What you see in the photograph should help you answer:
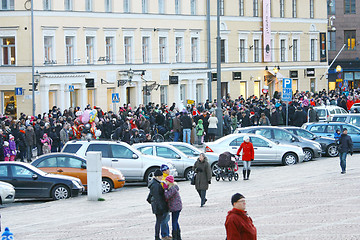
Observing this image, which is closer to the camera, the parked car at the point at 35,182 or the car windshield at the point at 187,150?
the parked car at the point at 35,182

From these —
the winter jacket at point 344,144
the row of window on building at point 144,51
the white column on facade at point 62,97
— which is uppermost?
the row of window on building at point 144,51

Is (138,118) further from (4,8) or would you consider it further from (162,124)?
(4,8)

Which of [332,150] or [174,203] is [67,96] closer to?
[332,150]

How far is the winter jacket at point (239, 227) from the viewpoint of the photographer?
41.0ft

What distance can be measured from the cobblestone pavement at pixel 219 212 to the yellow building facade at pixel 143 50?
85.7ft

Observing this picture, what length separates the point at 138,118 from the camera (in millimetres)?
42219

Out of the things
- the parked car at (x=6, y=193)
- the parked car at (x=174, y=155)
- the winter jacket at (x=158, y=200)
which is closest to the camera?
the winter jacket at (x=158, y=200)

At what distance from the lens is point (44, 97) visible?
5416 cm

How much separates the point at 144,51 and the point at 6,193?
37297 mm

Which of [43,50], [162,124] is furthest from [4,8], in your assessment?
[162,124]

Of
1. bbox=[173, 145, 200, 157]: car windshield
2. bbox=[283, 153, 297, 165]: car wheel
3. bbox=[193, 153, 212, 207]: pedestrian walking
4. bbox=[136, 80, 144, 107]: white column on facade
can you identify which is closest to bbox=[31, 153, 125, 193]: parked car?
bbox=[173, 145, 200, 157]: car windshield

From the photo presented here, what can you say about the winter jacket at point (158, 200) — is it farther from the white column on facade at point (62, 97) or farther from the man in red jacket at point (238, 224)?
the white column on facade at point (62, 97)

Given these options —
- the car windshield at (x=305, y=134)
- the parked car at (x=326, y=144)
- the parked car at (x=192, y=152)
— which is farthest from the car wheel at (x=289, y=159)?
the parked car at (x=192, y=152)

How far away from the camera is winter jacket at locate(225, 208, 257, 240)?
1250 cm
